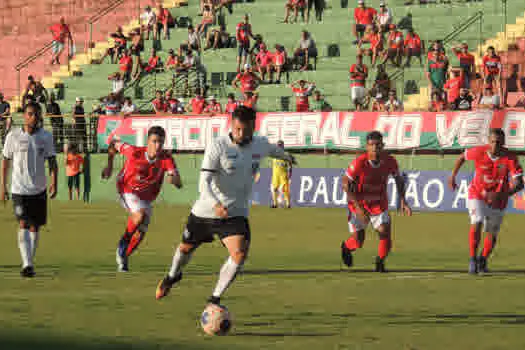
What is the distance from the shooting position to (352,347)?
9.00 meters

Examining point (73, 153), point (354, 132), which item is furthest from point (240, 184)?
point (73, 153)

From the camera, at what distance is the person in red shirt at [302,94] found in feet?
104

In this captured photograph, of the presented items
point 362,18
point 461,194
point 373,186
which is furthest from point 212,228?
point 362,18

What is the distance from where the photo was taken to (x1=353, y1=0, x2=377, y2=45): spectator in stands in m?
35.8

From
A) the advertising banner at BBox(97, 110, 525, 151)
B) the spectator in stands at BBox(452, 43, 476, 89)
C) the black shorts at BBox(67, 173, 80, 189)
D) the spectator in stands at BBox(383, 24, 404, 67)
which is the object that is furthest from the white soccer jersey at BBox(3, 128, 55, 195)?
the spectator in stands at BBox(383, 24, 404, 67)

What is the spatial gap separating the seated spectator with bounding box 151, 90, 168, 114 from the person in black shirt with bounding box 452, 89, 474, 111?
966 cm

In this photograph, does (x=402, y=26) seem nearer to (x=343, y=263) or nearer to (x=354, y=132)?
(x=354, y=132)

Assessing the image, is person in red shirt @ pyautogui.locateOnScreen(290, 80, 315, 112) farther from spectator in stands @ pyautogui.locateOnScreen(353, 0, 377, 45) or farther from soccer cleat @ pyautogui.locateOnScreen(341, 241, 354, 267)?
soccer cleat @ pyautogui.locateOnScreen(341, 241, 354, 267)

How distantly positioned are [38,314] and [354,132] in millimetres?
19183

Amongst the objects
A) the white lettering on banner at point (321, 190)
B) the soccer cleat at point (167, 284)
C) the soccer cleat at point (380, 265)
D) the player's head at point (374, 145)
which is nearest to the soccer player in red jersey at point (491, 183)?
the player's head at point (374, 145)

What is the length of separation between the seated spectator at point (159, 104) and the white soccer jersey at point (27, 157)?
796 inches

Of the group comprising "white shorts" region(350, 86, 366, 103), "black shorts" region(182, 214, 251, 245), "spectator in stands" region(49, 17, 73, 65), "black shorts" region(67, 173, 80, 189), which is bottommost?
"black shorts" region(67, 173, 80, 189)

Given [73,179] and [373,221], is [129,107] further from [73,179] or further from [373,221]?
[373,221]

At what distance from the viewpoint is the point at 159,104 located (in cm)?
3450
